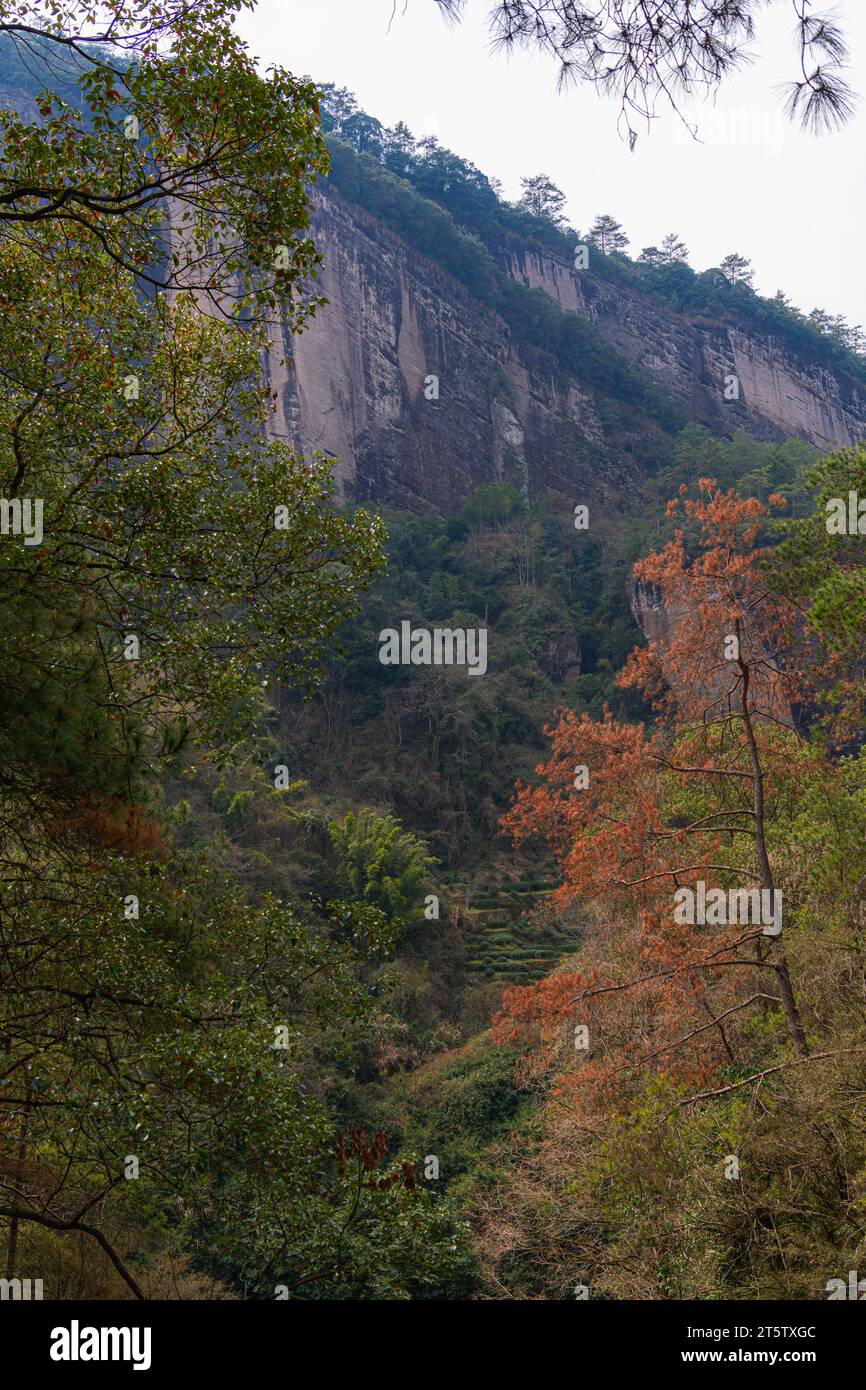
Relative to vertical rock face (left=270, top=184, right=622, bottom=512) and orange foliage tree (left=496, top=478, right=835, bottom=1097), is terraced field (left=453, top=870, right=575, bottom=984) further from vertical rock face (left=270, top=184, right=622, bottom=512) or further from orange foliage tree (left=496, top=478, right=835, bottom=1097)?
vertical rock face (left=270, top=184, right=622, bottom=512)

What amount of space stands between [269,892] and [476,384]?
144ft

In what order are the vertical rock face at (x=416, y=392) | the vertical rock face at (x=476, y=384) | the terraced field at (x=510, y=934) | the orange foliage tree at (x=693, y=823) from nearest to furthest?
the orange foliage tree at (x=693, y=823)
the terraced field at (x=510, y=934)
the vertical rock face at (x=416, y=392)
the vertical rock face at (x=476, y=384)

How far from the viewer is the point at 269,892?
29.0 ft

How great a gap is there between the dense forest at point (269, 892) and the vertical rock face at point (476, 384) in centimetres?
2664

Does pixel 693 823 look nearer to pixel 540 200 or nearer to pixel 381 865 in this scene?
pixel 381 865

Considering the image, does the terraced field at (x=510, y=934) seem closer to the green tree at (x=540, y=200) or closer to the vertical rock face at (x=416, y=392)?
the vertical rock face at (x=416, y=392)

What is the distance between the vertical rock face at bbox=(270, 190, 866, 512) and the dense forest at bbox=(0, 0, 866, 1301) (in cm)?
2664

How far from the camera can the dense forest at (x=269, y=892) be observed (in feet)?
15.9

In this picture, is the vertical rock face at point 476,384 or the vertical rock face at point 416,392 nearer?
the vertical rock face at point 416,392

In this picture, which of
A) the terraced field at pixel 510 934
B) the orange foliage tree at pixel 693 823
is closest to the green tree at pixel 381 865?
the terraced field at pixel 510 934

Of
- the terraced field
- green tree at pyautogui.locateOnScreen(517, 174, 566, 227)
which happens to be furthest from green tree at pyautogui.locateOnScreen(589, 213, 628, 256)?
the terraced field

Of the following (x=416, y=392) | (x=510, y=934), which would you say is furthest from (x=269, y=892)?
(x=416, y=392)

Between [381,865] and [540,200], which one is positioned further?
[540,200]
